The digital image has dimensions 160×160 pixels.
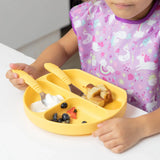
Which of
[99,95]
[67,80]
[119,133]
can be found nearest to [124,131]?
[119,133]

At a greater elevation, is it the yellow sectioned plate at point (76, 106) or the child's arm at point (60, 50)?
the yellow sectioned plate at point (76, 106)

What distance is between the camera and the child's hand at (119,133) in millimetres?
586

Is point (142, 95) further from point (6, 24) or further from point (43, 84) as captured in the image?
point (6, 24)

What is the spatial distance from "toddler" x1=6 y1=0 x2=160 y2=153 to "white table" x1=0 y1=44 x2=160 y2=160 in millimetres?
120

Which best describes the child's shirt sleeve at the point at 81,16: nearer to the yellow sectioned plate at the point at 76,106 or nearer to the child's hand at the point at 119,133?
the yellow sectioned plate at the point at 76,106

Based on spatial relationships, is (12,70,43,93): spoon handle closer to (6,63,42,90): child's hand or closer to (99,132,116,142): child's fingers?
(6,63,42,90): child's hand

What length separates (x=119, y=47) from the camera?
37.7 inches

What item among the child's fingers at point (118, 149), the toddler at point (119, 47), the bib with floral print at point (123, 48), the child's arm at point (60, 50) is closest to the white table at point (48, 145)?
the child's fingers at point (118, 149)

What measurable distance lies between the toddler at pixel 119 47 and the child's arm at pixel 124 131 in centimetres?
6

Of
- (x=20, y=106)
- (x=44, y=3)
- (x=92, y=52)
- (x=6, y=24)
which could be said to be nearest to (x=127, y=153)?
(x=20, y=106)

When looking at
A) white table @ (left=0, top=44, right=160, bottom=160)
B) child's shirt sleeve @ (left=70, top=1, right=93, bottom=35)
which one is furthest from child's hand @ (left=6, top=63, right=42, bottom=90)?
child's shirt sleeve @ (left=70, top=1, right=93, bottom=35)

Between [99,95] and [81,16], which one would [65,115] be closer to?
[99,95]

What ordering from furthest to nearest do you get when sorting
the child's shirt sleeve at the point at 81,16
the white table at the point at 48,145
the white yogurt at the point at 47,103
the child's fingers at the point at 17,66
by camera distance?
the child's shirt sleeve at the point at 81,16 < the child's fingers at the point at 17,66 < the white yogurt at the point at 47,103 < the white table at the point at 48,145

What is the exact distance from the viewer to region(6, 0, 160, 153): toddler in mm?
864
